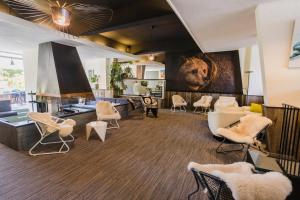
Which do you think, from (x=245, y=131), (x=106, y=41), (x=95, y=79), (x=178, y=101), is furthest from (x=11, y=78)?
(x=245, y=131)

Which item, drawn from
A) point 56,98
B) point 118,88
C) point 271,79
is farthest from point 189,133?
point 118,88

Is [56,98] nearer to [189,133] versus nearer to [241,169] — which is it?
[189,133]

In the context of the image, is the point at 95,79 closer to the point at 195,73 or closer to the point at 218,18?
the point at 195,73

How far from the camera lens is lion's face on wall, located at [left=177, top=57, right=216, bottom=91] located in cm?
747

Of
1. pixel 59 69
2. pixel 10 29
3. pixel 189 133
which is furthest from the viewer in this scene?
pixel 59 69

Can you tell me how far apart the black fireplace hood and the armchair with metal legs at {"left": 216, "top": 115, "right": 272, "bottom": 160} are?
16.0ft

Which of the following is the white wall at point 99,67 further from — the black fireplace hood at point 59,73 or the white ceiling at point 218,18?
the white ceiling at point 218,18

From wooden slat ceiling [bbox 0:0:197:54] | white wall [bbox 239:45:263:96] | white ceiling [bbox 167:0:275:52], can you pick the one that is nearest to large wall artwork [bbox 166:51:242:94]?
white wall [bbox 239:45:263:96]

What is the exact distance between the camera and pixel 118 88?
8461 millimetres

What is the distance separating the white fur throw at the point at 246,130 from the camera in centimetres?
285

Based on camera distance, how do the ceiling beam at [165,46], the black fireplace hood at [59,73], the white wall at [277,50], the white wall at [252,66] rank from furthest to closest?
1. the ceiling beam at [165,46]
2. the white wall at [252,66]
3. the black fireplace hood at [59,73]
4. the white wall at [277,50]

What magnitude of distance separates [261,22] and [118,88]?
673 centimetres

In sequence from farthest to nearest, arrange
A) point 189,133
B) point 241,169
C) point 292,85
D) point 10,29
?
point 189,133 < point 10,29 < point 292,85 < point 241,169

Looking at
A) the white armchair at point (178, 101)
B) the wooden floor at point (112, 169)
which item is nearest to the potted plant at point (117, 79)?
the white armchair at point (178, 101)
